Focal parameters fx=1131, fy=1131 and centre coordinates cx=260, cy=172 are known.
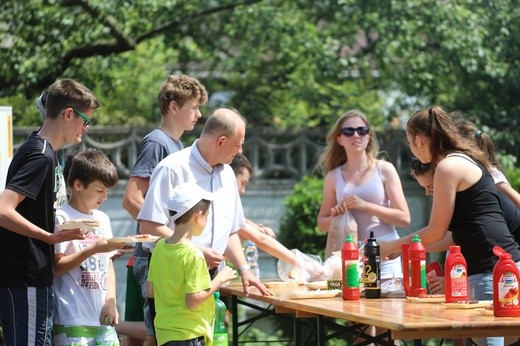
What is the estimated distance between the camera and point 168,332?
5723 millimetres

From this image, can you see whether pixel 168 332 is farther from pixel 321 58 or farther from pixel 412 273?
pixel 321 58

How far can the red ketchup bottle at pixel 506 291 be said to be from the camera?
5.00 metres

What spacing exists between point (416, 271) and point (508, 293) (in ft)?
3.45

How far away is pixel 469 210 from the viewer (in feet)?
18.9

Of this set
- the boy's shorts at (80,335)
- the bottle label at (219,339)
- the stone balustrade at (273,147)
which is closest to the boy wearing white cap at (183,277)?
the boy's shorts at (80,335)

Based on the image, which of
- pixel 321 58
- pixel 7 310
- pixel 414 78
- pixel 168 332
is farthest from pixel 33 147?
pixel 414 78

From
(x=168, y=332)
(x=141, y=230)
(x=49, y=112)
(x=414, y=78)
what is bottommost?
(x=168, y=332)

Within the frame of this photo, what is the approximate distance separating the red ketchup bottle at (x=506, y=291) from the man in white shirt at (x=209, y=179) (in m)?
1.59

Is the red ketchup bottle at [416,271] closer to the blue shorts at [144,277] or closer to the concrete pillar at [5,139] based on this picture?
the blue shorts at [144,277]

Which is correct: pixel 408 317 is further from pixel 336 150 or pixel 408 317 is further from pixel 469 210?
pixel 336 150

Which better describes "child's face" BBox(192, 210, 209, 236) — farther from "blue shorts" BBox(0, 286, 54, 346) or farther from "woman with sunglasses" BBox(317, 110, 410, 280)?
"woman with sunglasses" BBox(317, 110, 410, 280)

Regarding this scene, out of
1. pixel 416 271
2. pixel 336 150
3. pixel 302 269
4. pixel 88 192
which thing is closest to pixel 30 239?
pixel 88 192

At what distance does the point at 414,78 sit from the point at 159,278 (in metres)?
8.79

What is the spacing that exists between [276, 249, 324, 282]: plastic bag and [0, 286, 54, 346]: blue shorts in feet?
7.32
